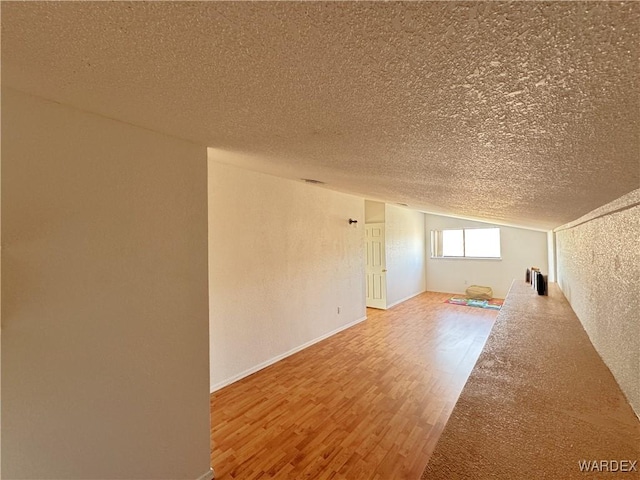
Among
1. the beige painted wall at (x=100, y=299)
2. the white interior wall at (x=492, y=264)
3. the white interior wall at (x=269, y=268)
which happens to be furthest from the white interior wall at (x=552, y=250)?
the beige painted wall at (x=100, y=299)

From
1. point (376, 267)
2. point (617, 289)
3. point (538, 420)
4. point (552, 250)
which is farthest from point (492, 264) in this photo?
point (538, 420)

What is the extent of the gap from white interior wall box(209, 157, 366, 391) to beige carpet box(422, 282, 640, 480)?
2303 mm

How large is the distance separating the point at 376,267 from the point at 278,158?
4799 millimetres

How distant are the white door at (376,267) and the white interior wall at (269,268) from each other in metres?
1.56

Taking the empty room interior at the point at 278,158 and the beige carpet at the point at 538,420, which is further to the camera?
the beige carpet at the point at 538,420

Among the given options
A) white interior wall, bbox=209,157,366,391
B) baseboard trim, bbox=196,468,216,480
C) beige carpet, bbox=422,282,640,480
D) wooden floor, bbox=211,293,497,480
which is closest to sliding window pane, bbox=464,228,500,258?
wooden floor, bbox=211,293,497,480

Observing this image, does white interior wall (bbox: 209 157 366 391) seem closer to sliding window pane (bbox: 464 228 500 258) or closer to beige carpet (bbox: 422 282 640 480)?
beige carpet (bbox: 422 282 640 480)

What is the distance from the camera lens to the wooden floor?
6.00ft

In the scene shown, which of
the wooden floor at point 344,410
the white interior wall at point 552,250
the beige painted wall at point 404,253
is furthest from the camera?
the beige painted wall at point 404,253

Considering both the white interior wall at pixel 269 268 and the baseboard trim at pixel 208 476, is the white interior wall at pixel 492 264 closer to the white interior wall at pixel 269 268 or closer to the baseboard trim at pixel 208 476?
the white interior wall at pixel 269 268

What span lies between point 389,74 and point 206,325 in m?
1.60

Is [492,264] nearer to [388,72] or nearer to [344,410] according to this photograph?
[344,410]

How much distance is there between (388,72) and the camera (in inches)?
21.0

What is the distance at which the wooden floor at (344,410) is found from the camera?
6.00 ft
